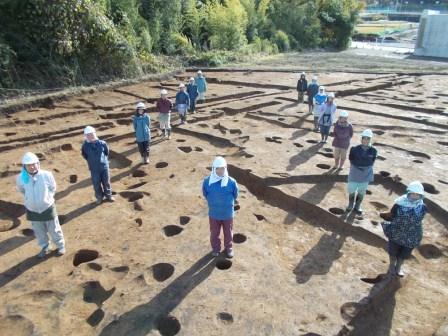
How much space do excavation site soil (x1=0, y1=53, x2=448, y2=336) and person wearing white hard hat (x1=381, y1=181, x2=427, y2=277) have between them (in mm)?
490

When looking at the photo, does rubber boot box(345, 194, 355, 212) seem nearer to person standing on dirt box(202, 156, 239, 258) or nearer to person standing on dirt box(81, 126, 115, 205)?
person standing on dirt box(202, 156, 239, 258)

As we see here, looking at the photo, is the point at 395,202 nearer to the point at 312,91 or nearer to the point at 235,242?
the point at 235,242

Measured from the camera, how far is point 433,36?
36.5 m

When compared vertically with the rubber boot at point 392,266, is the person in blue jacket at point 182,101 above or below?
above

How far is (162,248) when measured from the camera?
612 cm

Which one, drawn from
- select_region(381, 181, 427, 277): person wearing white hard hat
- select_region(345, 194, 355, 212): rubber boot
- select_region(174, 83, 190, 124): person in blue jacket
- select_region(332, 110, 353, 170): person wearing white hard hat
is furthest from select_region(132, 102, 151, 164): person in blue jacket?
select_region(381, 181, 427, 277): person wearing white hard hat

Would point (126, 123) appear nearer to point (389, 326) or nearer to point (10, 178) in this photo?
point (10, 178)

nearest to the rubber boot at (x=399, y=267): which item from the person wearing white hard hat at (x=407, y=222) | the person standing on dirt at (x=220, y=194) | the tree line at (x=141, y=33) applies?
the person wearing white hard hat at (x=407, y=222)

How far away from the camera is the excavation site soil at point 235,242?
16.0 feet

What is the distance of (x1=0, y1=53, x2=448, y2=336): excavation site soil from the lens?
488cm

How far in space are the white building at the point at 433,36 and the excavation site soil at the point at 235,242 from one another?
1104 inches

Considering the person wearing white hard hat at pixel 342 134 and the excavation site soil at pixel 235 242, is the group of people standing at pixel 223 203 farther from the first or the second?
the person wearing white hard hat at pixel 342 134

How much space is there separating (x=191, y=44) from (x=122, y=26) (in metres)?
7.93

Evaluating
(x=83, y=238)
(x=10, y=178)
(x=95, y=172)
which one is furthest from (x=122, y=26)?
(x=83, y=238)
